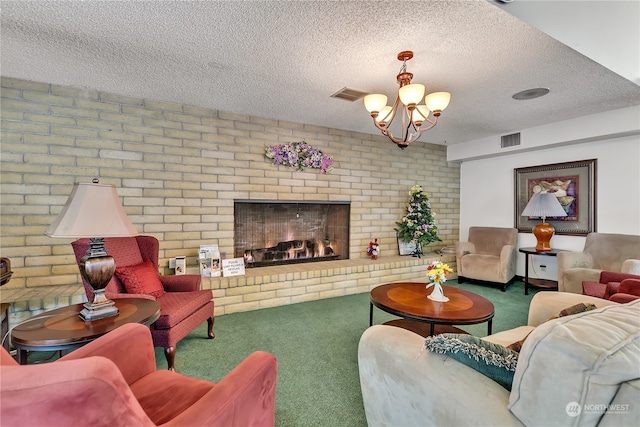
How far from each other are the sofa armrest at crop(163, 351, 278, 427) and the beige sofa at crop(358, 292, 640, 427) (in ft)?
1.48

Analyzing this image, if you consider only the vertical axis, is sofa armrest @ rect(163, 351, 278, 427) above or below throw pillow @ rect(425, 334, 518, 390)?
below

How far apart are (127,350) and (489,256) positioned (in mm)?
4491

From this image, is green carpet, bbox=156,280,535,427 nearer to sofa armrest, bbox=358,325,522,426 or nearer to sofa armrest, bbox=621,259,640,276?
sofa armrest, bbox=358,325,522,426

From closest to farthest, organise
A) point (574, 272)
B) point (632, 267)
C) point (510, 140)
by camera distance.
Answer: point (632, 267) < point (574, 272) < point (510, 140)

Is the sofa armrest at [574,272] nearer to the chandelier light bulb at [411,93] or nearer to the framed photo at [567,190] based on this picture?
the framed photo at [567,190]

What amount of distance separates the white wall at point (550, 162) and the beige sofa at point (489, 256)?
30 centimetres

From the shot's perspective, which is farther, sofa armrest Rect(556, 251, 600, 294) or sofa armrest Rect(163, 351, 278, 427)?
sofa armrest Rect(556, 251, 600, 294)

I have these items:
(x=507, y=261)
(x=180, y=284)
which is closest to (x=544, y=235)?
(x=507, y=261)

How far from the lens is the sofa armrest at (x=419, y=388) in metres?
0.90

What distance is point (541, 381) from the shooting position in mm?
786

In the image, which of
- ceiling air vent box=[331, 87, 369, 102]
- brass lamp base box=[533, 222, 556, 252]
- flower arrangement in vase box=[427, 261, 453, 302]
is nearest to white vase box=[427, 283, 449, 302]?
flower arrangement in vase box=[427, 261, 453, 302]

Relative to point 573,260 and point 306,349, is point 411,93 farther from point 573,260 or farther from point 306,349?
point 573,260

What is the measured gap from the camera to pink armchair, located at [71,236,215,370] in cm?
198

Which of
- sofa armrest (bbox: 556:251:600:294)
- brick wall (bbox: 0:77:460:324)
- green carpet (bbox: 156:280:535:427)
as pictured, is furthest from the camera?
sofa armrest (bbox: 556:251:600:294)
